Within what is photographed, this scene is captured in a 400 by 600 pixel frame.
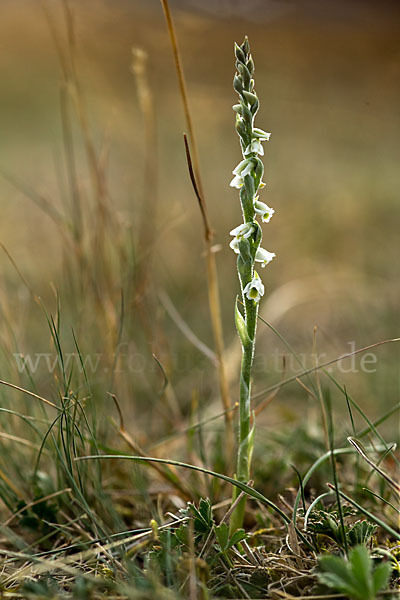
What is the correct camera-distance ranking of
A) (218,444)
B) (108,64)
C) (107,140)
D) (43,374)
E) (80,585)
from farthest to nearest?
1. (108,64)
2. (43,374)
3. (107,140)
4. (218,444)
5. (80,585)

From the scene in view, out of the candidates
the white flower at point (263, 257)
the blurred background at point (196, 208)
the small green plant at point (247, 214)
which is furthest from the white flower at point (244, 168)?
the blurred background at point (196, 208)

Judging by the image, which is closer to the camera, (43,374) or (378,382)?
(378,382)

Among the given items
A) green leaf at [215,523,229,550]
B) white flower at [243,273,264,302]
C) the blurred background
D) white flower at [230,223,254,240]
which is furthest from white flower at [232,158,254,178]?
green leaf at [215,523,229,550]

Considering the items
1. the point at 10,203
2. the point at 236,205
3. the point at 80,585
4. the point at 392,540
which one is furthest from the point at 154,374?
the point at 10,203

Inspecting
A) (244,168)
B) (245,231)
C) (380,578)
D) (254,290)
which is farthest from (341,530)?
(244,168)

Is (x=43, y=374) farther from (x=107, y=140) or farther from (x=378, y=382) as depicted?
(x=378, y=382)

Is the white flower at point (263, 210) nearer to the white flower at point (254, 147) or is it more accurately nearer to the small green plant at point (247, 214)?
the small green plant at point (247, 214)

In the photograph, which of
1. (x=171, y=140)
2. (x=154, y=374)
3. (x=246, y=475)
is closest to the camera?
(x=246, y=475)
